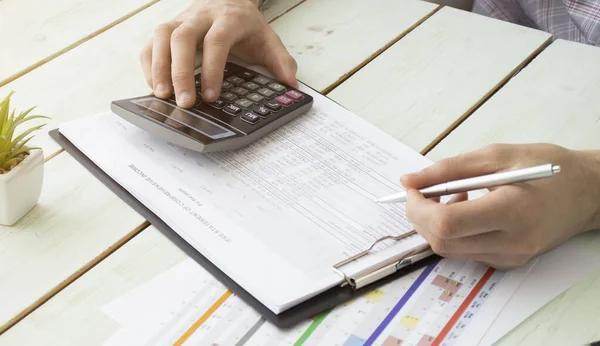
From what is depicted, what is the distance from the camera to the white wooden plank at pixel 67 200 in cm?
65

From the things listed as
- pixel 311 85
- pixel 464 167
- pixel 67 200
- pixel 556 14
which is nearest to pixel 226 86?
pixel 311 85

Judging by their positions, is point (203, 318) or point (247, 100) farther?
point (247, 100)

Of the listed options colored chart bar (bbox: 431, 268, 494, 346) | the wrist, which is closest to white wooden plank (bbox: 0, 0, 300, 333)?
colored chart bar (bbox: 431, 268, 494, 346)

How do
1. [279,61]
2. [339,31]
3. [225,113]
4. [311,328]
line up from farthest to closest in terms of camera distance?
[339,31] < [279,61] < [225,113] < [311,328]

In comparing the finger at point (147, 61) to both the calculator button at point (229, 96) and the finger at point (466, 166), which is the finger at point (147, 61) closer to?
the calculator button at point (229, 96)

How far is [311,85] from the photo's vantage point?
0.94 meters

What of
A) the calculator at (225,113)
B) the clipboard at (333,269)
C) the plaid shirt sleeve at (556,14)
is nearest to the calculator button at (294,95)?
the calculator at (225,113)

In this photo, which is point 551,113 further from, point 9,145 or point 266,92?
point 9,145

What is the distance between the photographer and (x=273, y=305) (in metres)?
0.60

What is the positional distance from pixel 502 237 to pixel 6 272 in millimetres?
458

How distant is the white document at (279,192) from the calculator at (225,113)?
0.02 meters

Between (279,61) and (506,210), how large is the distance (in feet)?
1.36

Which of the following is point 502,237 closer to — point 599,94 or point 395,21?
point 599,94

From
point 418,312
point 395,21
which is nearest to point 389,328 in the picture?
point 418,312
